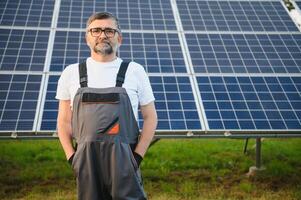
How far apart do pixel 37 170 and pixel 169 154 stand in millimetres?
3610

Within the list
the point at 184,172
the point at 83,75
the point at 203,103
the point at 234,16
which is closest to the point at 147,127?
the point at 83,75

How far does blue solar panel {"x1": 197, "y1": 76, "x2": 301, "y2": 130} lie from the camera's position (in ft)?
23.3

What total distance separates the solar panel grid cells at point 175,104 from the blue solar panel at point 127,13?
7.30 ft

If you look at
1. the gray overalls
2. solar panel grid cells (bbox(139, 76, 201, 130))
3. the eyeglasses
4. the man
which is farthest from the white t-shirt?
solar panel grid cells (bbox(139, 76, 201, 130))

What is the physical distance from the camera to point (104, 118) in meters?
3.30

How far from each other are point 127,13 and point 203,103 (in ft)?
12.8

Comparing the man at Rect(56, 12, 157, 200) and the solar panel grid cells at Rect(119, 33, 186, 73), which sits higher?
the solar panel grid cells at Rect(119, 33, 186, 73)

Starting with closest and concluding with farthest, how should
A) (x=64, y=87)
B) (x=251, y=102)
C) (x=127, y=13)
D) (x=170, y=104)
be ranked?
(x=64, y=87)
(x=170, y=104)
(x=251, y=102)
(x=127, y=13)

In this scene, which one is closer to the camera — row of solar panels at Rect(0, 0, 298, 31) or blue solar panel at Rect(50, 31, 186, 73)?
blue solar panel at Rect(50, 31, 186, 73)

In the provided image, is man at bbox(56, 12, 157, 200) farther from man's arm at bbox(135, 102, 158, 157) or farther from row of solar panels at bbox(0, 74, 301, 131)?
row of solar panels at bbox(0, 74, 301, 131)

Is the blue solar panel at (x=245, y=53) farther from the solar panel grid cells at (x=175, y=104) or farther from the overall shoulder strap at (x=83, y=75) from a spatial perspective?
the overall shoulder strap at (x=83, y=75)

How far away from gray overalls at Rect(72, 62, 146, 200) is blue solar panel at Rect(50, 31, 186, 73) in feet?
15.8

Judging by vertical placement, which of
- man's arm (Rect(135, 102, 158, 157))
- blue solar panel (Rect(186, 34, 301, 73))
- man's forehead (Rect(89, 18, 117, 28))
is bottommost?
man's arm (Rect(135, 102, 158, 157))

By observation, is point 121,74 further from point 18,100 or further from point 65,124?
point 18,100
